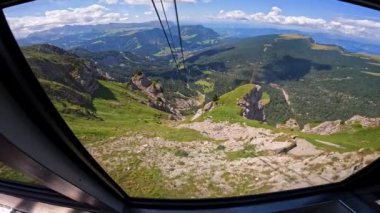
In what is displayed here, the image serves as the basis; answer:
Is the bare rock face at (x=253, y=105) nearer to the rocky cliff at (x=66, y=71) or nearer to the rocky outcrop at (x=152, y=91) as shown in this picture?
the rocky outcrop at (x=152, y=91)

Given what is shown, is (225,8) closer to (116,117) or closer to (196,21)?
(196,21)

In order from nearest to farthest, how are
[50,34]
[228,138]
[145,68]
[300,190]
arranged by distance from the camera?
[50,34]
[300,190]
[145,68]
[228,138]

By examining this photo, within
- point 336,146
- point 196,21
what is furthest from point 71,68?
point 336,146

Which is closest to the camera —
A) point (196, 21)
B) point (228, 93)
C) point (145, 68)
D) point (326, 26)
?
point (326, 26)

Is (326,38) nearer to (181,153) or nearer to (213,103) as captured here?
(213,103)

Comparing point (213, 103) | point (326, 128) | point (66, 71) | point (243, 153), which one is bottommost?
point (243, 153)

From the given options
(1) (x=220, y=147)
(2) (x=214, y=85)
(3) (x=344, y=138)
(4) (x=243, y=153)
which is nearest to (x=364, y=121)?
(3) (x=344, y=138)

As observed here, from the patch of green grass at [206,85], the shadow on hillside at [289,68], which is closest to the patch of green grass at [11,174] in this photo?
the patch of green grass at [206,85]
